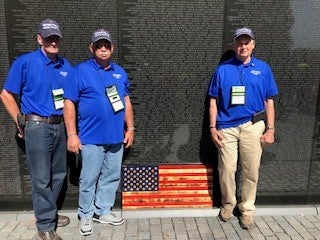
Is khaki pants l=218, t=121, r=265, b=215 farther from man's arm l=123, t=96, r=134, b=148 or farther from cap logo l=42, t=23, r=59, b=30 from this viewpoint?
cap logo l=42, t=23, r=59, b=30

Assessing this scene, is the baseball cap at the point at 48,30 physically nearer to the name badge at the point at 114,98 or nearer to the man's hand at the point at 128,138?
the name badge at the point at 114,98

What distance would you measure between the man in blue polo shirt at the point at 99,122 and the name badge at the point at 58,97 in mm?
95

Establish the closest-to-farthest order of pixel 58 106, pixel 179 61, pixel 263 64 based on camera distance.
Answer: pixel 58 106
pixel 263 64
pixel 179 61

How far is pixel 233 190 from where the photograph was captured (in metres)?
4.09

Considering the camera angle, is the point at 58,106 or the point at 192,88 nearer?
the point at 58,106

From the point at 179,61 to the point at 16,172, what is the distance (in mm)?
2165

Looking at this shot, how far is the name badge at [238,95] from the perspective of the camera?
376 centimetres

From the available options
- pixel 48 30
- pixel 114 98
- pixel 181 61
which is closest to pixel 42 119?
pixel 114 98

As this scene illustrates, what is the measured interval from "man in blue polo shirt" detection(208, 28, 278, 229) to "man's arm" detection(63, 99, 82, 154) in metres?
1.36

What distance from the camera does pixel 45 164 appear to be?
3582 millimetres

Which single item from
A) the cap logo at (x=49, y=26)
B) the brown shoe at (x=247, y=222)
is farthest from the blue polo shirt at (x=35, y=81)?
the brown shoe at (x=247, y=222)

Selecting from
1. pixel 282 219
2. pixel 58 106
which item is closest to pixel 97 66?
pixel 58 106

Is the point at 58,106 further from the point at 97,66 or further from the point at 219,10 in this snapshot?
the point at 219,10

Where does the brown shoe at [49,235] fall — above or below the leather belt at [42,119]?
below
